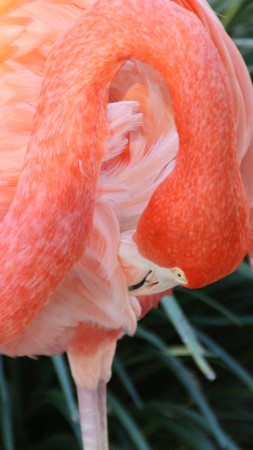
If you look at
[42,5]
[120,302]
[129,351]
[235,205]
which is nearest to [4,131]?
[42,5]

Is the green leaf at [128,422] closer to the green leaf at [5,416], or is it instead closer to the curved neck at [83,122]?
the green leaf at [5,416]

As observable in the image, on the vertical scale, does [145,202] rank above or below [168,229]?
below

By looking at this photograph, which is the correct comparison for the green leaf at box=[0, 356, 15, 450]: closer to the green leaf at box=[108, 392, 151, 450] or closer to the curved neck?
the green leaf at box=[108, 392, 151, 450]

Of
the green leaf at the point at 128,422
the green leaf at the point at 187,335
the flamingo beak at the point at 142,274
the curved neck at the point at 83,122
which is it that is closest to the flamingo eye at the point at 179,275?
the flamingo beak at the point at 142,274

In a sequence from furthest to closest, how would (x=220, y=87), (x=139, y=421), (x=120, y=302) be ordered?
(x=139, y=421) → (x=120, y=302) → (x=220, y=87)

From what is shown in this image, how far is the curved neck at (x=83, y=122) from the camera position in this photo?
1.59 metres

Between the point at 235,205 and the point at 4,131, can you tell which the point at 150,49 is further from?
the point at 4,131

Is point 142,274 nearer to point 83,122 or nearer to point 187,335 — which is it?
point 83,122

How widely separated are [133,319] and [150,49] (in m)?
0.86

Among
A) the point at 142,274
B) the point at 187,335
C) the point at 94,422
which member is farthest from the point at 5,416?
the point at 142,274

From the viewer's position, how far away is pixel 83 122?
66.4 inches

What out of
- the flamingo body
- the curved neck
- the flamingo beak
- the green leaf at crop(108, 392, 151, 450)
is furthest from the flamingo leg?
the curved neck

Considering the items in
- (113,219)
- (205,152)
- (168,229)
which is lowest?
(113,219)

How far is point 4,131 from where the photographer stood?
2031 mm
